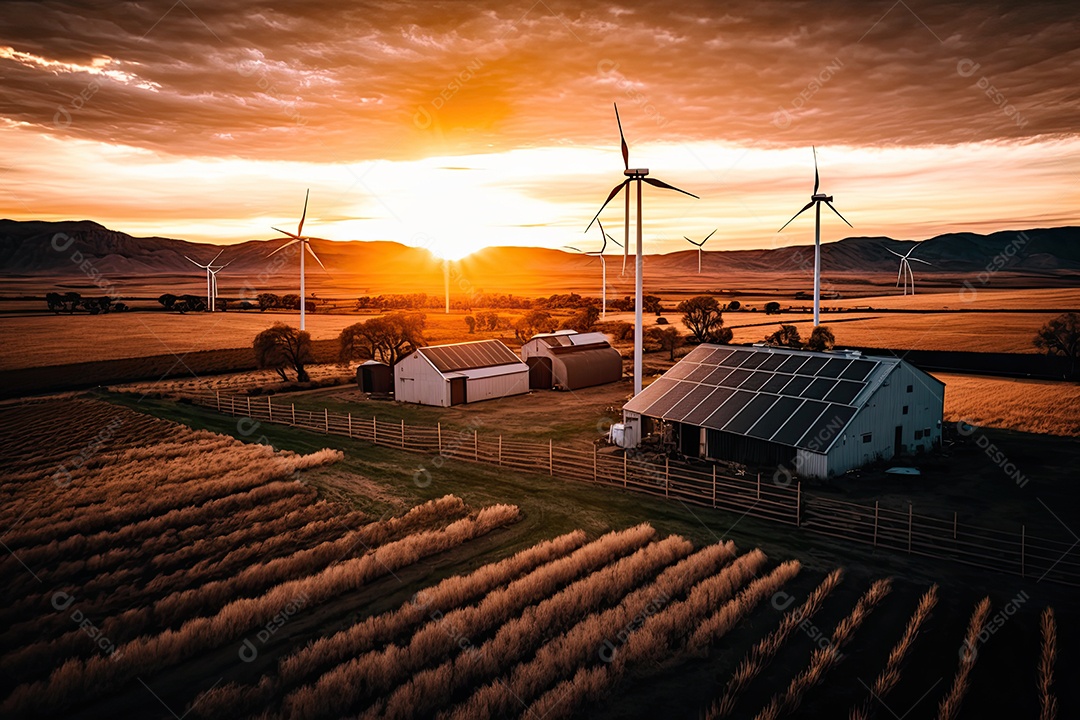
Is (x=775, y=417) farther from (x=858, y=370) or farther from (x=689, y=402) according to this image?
(x=689, y=402)

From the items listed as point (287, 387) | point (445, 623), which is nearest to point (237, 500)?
point (445, 623)

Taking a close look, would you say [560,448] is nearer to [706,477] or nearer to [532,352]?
[706,477]

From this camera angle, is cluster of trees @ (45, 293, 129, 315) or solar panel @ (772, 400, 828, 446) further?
cluster of trees @ (45, 293, 129, 315)

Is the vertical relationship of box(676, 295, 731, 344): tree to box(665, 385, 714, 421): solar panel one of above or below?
above

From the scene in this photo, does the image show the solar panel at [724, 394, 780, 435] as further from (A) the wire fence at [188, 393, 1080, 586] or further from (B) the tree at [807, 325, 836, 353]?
(B) the tree at [807, 325, 836, 353]

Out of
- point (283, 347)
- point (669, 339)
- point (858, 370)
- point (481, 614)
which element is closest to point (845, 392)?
point (858, 370)

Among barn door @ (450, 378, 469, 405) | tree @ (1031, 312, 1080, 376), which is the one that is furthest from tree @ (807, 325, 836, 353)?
barn door @ (450, 378, 469, 405)
